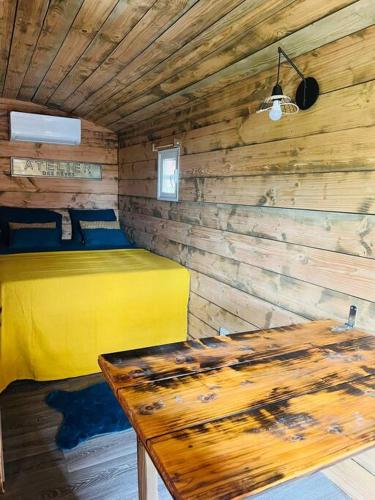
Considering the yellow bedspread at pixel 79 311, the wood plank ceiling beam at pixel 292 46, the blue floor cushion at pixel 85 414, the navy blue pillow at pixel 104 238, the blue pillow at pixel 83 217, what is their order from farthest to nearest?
the blue pillow at pixel 83 217 → the navy blue pillow at pixel 104 238 → the yellow bedspread at pixel 79 311 → the blue floor cushion at pixel 85 414 → the wood plank ceiling beam at pixel 292 46

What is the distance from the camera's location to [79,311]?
2.48 meters

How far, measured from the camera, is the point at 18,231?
3.54 meters

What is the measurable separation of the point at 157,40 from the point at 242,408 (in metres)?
1.82

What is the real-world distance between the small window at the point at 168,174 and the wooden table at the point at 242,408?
1953 mm

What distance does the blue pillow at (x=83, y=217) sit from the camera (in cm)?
407

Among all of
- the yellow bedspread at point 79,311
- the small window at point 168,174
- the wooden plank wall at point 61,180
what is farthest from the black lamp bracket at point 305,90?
the wooden plank wall at point 61,180

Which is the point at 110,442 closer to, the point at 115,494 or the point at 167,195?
the point at 115,494

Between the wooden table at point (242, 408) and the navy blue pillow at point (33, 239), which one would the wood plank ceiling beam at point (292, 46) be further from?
the navy blue pillow at point (33, 239)

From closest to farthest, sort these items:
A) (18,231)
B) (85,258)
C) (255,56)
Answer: (255,56) < (85,258) < (18,231)

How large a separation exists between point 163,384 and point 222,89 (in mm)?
1947

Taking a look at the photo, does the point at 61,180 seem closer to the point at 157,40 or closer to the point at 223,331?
the point at 157,40

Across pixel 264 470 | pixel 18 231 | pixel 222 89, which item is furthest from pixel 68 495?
pixel 18 231

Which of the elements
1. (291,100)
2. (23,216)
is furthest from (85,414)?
(23,216)

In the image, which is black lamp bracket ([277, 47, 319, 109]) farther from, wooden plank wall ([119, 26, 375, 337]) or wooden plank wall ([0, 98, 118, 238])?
wooden plank wall ([0, 98, 118, 238])
